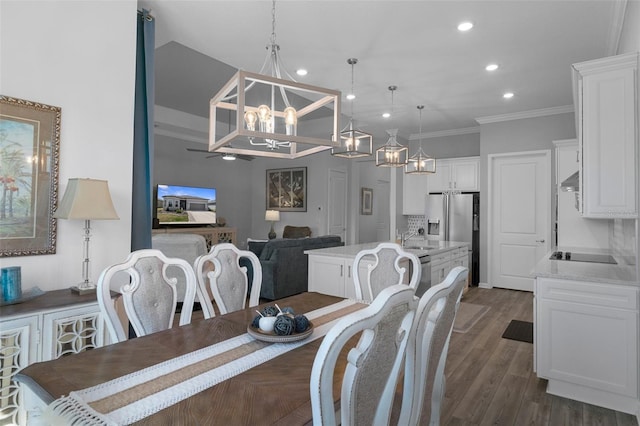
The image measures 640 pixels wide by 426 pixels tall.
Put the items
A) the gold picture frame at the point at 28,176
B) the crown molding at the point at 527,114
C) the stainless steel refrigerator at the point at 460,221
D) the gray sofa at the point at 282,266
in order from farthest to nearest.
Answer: the stainless steel refrigerator at the point at 460,221 < the crown molding at the point at 527,114 < the gray sofa at the point at 282,266 < the gold picture frame at the point at 28,176

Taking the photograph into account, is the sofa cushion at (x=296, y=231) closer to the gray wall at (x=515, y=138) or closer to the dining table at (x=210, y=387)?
the gray wall at (x=515, y=138)

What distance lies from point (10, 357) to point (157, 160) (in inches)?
232

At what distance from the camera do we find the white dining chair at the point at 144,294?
174 cm

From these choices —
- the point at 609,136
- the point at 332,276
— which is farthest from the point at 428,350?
the point at 332,276

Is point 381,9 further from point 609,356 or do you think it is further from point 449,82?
point 609,356

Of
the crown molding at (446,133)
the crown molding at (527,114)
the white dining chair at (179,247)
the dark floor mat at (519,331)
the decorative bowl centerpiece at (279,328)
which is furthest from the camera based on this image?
the crown molding at (446,133)

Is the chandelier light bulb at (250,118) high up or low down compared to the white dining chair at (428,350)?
up

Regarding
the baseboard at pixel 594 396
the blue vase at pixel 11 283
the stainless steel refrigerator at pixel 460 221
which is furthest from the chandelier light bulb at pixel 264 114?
the stainless steel refrigerator at pixel 460 221

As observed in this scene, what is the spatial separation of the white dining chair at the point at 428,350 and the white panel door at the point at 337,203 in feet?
21.3

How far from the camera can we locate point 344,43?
347cm

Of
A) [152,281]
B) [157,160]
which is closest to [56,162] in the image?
[152,281]

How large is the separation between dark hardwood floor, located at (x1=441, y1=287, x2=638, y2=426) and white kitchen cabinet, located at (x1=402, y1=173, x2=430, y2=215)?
11.6 ft

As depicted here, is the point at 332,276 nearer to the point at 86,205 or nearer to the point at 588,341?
the point at 588,341

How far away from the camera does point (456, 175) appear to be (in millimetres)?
6539
